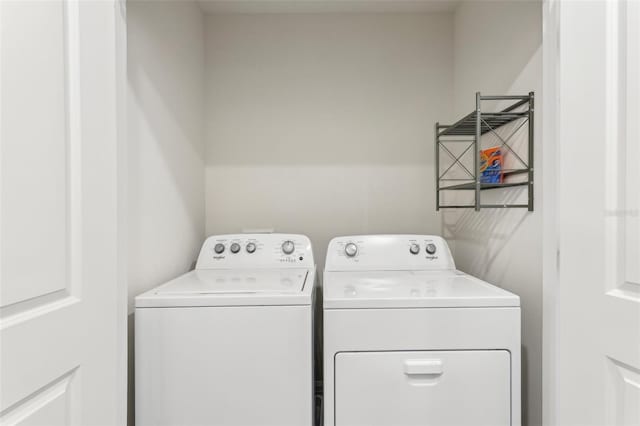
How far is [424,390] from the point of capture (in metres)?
1.14

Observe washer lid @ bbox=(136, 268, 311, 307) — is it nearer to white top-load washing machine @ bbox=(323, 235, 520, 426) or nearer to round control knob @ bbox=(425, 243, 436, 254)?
white top-load washing machine @ bbox=(323, 235, 520, 426)

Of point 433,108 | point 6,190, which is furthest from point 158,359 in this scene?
point 433,108

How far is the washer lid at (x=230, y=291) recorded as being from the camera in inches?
45.2

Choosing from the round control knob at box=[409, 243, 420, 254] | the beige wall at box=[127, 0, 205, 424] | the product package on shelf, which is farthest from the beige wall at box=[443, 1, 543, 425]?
the beige wall at box=[127, 0, 205, 424]

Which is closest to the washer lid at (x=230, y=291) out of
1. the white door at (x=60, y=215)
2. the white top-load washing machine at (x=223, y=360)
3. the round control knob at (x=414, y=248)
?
the white top-load washing machine at (x=223, y=360)

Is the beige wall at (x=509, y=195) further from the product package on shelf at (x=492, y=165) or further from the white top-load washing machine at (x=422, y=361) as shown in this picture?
the white top-load washing machine at (x=422, y=361)

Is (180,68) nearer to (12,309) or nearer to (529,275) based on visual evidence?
(12,309)

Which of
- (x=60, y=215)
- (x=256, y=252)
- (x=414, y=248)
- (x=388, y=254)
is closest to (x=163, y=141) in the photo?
(x=256, y=252)

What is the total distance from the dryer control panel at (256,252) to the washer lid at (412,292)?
10.1 inches

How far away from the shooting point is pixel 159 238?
1.50 metres

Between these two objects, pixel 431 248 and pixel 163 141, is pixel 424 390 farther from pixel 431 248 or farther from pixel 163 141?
pixel 163 141

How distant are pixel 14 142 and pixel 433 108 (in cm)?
196

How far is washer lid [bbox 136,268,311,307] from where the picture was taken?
1147 mm

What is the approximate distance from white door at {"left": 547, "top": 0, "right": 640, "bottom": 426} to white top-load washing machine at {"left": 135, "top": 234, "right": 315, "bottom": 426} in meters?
0.70
